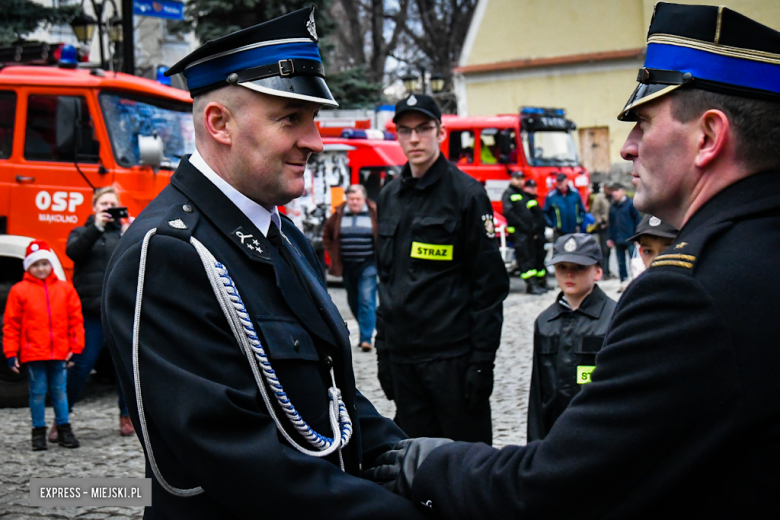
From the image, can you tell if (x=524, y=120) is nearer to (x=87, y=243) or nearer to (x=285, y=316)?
(x=87, y=243)

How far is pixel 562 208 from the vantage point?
52.5 ft

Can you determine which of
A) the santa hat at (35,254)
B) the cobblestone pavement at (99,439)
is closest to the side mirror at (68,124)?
the santa hat at (35,254)

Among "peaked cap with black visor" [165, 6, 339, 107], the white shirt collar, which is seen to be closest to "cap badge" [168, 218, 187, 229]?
the white shirt collar

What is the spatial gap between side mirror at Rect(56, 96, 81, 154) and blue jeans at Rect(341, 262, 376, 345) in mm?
3606

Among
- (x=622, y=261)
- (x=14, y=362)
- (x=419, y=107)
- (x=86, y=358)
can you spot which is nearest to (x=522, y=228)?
(x=622, y=261)

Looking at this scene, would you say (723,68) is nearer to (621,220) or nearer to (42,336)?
(42,336)

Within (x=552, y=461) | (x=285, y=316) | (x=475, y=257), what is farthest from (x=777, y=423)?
(x=475, y=257)

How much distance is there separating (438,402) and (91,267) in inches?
157

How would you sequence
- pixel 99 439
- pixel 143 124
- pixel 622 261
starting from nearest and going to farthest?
pixel 99 439, pixel 143 124, pixel 622 261

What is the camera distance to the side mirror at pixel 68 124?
8336 millimetres

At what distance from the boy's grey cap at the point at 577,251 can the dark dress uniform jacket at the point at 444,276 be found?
0.33 m

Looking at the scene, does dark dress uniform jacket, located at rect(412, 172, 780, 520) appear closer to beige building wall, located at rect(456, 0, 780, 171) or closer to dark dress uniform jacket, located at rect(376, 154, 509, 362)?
dark dress uniform jacket, located at rect(376, 154, 509, 362)

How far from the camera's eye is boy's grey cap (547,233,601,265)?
15.6 feet

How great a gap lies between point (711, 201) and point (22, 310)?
242 inches
